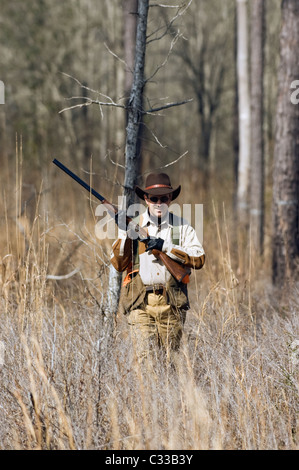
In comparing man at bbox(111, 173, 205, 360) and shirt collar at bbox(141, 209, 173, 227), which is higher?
shirt collar at bbox(141, 209, 173, 227)

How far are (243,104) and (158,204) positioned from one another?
632 cm

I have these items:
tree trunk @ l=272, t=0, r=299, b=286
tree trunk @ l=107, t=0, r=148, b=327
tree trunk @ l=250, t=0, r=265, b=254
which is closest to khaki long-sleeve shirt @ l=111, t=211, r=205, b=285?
tree trunk @ l=107, t=0, r=148, b=327

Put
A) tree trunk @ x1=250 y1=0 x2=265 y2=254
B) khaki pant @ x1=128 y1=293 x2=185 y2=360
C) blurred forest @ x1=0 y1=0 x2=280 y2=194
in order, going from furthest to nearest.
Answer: blurred forest @ x1=0 y1=0 x2=280 y2=194 → tree trunk @ x1=250 y1=0 x2=265 y2=254 → khaki pant @ x1=128 y1=293 x2=185 y2=360

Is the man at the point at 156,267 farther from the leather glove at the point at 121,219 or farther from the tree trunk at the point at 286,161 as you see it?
the tree trunk at the point at 286,161

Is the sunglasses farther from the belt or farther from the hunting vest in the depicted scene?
the belt

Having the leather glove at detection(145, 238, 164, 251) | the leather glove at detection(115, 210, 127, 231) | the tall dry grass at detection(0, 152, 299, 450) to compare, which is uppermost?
the leather glove at detection(115, 210, 127, 231)

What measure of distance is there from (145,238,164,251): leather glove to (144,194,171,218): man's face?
207 millimetres

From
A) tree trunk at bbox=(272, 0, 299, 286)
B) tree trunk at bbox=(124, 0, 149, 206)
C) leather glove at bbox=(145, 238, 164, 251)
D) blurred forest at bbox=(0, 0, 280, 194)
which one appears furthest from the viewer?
blurred forest at bbox=(0, 0, 280, 194)

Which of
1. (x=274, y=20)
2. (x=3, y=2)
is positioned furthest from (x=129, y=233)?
(x=274, y=20)

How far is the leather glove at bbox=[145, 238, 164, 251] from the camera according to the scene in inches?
139

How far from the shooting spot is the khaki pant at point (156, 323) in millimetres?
3771

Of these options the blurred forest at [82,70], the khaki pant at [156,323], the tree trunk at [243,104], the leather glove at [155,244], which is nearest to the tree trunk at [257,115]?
the tree trunk at [243,104]

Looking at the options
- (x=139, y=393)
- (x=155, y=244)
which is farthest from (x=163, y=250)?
(x=139, y=393)

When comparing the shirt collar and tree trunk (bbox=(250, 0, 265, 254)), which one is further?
tree trunk (bbox=(250, 0, 265, 254))
